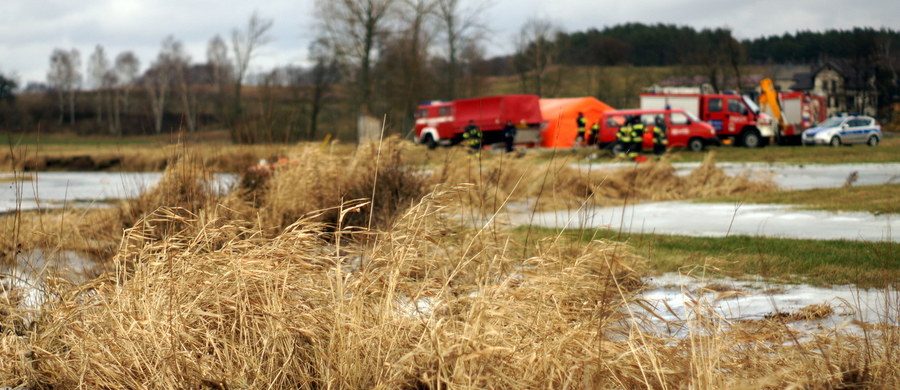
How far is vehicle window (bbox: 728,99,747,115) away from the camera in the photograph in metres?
30.0

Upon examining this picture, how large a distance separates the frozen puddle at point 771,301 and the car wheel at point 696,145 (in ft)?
74.5

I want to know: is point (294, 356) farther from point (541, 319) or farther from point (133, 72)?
point (133, 72)

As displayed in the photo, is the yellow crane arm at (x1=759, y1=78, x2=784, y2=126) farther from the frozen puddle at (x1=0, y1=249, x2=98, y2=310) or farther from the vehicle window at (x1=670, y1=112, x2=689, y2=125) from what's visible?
the frozen puddle at (x1=0, y1=249, x2=98, y2=310)

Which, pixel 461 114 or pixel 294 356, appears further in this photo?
pixel 461 114

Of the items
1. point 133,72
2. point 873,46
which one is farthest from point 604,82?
point 133,72

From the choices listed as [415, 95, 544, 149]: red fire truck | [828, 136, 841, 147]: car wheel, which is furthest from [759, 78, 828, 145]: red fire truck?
[415, 95, 544, 149]: red fire truck

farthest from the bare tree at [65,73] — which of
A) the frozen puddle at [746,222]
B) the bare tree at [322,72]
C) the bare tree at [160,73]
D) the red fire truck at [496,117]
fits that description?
the frozen puddle at [746,222]

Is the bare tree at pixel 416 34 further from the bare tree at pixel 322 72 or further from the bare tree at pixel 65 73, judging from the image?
the bare tree at pixel 65 73

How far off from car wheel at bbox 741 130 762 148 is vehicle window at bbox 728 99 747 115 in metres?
0.74

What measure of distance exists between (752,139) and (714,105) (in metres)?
1.87

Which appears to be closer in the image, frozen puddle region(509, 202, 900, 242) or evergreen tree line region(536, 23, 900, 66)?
frozen puddle region(509, 202, 900, 242)

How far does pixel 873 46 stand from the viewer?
57.4 m

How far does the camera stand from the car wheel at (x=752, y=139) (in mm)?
29656

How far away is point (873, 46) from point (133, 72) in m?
71.6
